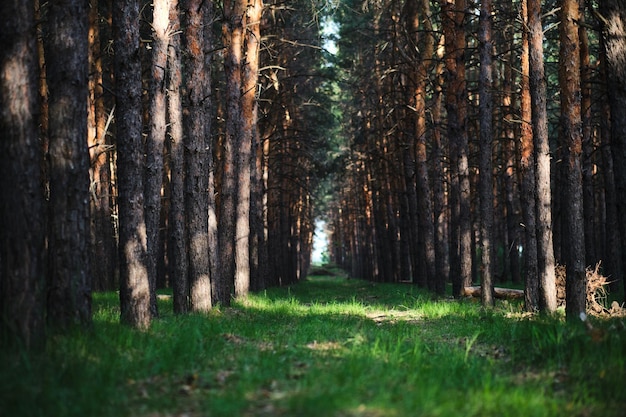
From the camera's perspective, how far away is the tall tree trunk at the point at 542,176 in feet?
39.2

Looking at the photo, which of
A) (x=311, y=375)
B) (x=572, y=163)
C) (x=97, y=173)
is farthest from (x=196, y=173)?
(x=311, y=375)

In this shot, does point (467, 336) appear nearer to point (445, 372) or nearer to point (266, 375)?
point (445, 372)

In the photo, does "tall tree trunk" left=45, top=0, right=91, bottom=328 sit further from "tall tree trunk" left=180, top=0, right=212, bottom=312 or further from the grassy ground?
"tall tree trunk" left=180, top=0, right=212, bottom=312

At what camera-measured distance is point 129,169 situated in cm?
879

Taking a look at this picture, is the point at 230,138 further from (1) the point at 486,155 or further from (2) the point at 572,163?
(2) the point at 572,163

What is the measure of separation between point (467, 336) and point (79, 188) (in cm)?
599

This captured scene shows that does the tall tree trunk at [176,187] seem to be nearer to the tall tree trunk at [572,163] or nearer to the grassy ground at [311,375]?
the grassy ground at [311,375]

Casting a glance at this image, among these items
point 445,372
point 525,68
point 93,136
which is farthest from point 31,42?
point 525,68

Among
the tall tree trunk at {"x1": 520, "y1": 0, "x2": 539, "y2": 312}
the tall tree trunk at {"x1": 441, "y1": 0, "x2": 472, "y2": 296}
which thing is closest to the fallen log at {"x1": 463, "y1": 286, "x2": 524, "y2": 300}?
the tall tree trunk at {"x1": 441, "y1": 0, "x2": 472, "y2": 296}

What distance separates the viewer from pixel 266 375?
5.94 meters

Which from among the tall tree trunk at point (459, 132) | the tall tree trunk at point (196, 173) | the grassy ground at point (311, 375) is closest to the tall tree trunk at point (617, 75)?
the grassy ground at point (311, 375)

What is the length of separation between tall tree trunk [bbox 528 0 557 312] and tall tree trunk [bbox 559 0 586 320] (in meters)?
0.95

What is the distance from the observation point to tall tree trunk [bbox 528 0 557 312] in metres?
12.0

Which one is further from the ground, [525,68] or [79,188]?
[525,68]
